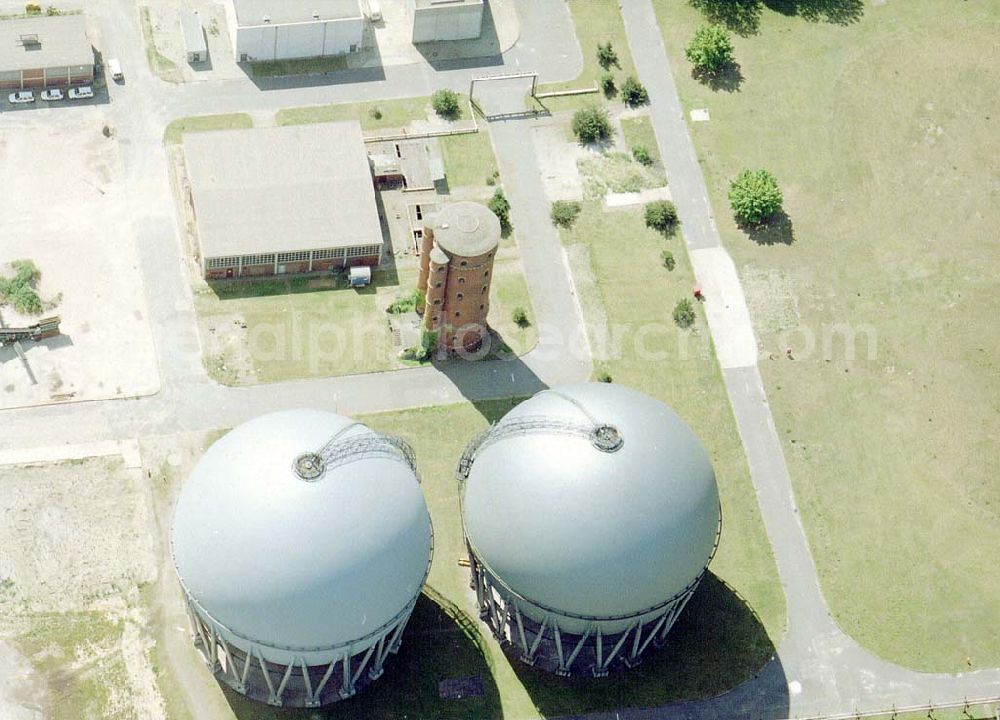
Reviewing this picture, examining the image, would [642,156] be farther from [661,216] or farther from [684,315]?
[684,315]

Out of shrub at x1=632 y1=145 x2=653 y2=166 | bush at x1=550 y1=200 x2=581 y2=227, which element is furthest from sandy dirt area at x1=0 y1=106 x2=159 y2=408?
shrub at x1=632 y1=145 x2=653 y2=166

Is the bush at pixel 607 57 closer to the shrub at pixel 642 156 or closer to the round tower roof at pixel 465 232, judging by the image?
the shrub at pixel 642 156

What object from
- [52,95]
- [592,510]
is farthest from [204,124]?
[592,510]

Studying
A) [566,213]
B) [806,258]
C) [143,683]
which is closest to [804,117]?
[806,258]

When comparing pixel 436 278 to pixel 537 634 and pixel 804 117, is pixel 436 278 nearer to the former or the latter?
pixel 537 634

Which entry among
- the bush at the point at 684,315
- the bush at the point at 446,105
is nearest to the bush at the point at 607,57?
the bush at the point at 446,105

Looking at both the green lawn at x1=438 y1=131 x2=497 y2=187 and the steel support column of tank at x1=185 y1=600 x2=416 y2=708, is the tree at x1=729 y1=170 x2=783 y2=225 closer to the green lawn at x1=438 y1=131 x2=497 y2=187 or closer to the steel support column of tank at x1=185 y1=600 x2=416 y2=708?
the green lawn at x1=438 y1=131 x2=497 y2=187
